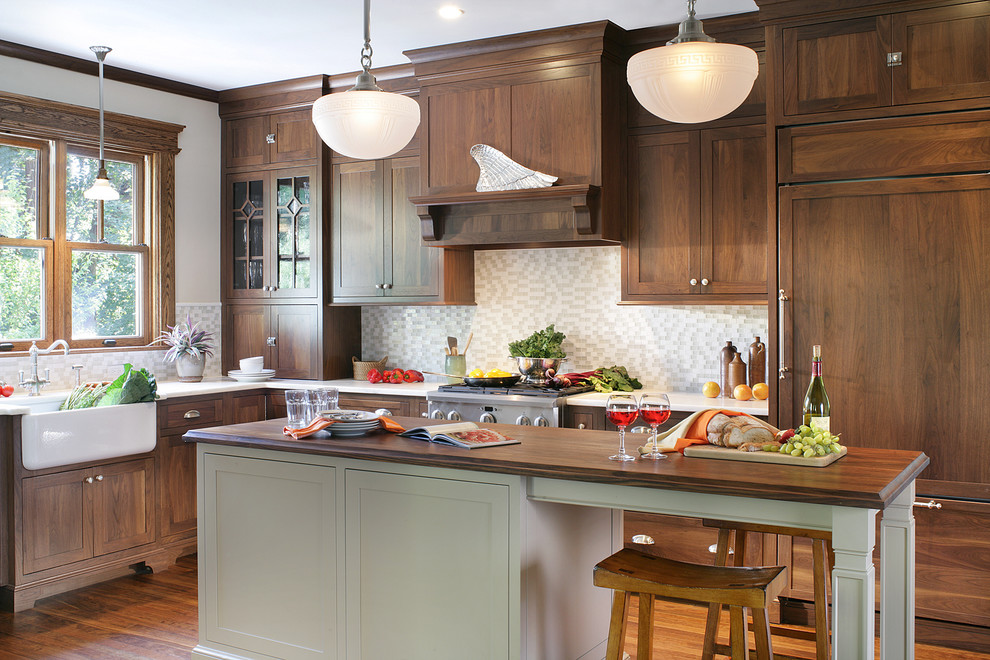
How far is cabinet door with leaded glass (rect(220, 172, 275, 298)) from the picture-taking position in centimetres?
589

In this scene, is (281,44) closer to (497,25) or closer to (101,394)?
(497,25)

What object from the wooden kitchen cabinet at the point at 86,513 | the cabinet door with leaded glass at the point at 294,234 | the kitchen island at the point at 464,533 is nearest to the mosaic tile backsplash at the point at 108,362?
the cabinet door with leaded glass at the point at 294,234

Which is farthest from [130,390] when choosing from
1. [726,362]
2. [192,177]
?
[726,362]

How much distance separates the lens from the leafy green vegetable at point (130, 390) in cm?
457

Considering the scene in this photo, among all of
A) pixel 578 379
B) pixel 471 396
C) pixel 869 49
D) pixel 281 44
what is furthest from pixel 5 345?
pixel 869 49

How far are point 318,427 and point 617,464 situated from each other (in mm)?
1099

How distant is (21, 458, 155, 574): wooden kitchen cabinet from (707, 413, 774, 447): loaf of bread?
332cm

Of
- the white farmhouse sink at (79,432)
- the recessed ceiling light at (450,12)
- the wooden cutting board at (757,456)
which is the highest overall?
the recessed ceiling light at (450,12)

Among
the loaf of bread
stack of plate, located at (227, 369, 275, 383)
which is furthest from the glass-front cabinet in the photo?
the loaf of bread

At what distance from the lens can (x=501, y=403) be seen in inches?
187

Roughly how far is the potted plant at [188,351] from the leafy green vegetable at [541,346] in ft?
6.60

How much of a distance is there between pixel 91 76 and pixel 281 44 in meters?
1.31

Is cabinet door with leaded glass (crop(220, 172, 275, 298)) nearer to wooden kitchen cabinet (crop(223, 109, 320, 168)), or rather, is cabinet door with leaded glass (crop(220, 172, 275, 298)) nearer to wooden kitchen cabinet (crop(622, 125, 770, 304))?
→ wooden kitchen cabinet (crop(223, 109, 320, 168))

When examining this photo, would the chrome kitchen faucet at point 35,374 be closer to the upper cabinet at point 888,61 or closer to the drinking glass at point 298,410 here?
the drinking glass at point 298,410
